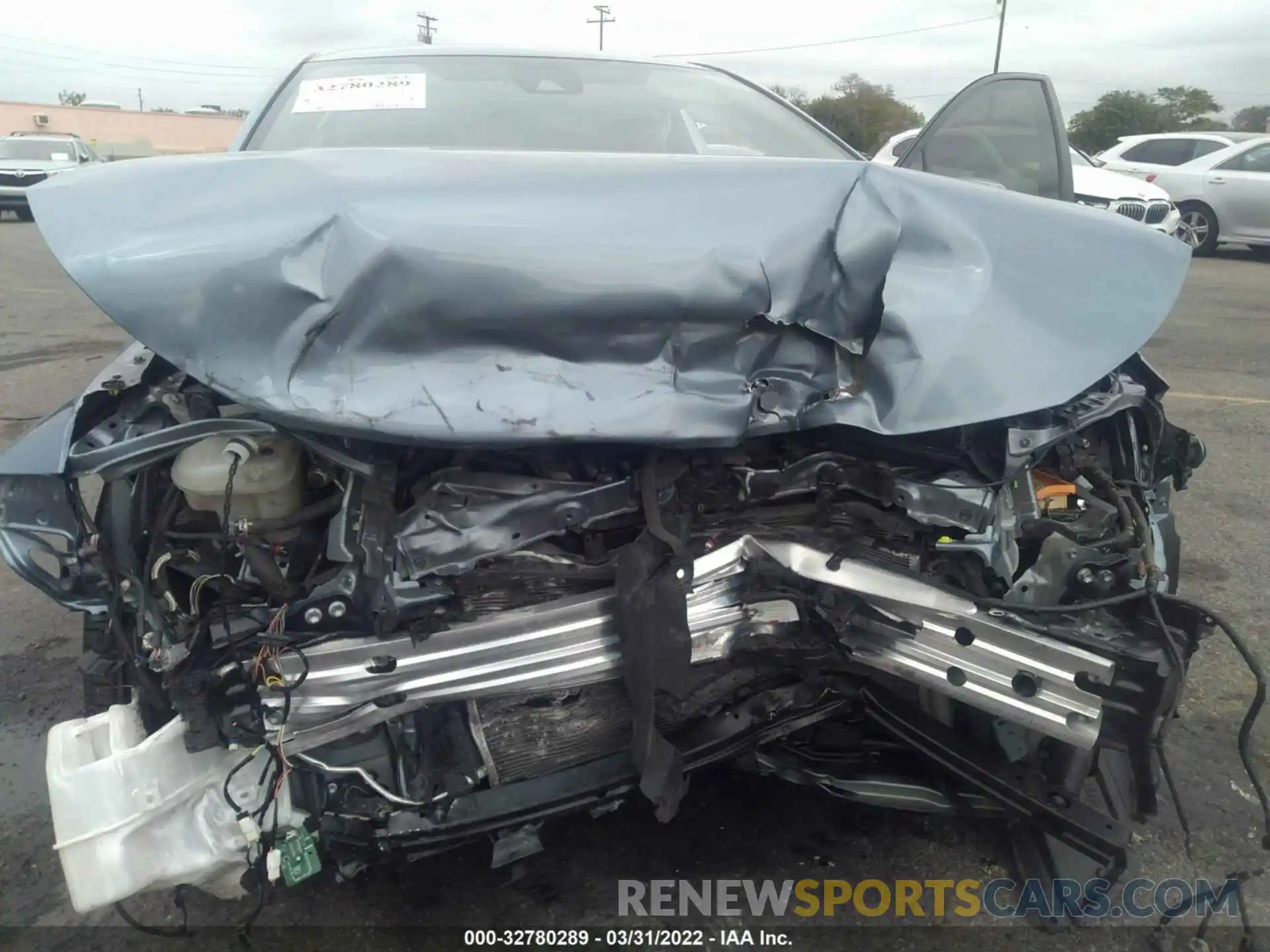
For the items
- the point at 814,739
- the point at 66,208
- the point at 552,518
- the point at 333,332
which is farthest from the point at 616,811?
the point at 66,208

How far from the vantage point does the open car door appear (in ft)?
8.74

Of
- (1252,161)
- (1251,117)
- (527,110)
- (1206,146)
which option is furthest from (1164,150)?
(1251,117)

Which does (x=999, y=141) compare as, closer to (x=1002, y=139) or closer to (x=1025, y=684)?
(x=1002, y=139)

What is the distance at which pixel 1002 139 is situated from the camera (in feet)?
9.09

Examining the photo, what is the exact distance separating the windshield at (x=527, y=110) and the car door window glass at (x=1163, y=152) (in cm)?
1175

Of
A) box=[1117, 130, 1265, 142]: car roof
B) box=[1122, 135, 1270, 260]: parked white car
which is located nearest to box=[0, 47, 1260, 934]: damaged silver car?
box=[1122, 135, 1270, 260]: parked white car

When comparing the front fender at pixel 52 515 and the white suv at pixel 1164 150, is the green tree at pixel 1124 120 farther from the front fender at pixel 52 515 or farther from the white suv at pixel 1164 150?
the front fender at pixel 52 515

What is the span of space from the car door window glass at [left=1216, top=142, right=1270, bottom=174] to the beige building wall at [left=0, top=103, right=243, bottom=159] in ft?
119

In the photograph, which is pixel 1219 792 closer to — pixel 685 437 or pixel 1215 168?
pixel 685 437

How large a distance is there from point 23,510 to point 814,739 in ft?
5.84

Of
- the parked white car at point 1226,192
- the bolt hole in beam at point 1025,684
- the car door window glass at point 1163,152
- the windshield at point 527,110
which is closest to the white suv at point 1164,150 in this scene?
the car door window glass at point 1163,152

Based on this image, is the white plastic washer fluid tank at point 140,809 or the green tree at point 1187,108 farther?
the green tree at point 1187,108

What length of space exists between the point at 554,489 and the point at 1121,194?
10665 mm

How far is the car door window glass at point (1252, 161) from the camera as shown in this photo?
11.8 meters
